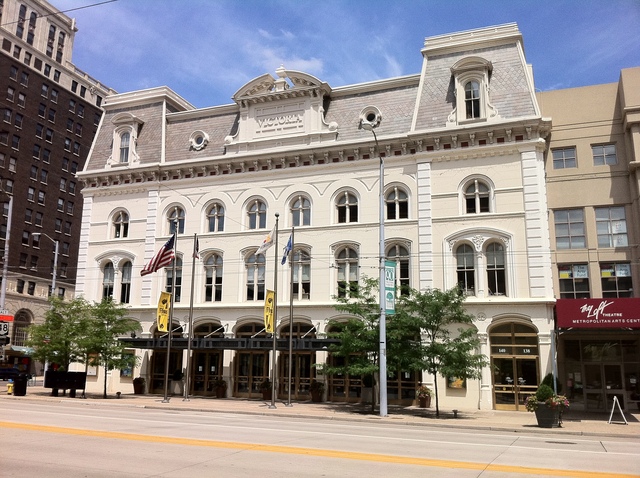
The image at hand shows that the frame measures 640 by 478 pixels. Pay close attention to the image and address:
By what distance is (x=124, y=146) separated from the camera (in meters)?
39.1

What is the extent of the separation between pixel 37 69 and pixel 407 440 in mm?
72182

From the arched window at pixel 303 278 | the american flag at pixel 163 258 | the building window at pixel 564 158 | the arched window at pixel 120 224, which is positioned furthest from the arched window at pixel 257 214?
the building window at pixel 564 158

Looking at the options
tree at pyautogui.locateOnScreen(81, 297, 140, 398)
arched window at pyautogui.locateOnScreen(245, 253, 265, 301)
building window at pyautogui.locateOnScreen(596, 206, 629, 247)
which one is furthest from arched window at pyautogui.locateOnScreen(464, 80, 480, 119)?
tree at pyautogui.locateOnScreen(81, 297, 140, 398)

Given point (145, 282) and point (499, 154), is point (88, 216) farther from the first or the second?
point (499, 154)

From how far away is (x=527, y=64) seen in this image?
32.3m

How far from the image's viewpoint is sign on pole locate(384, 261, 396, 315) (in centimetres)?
2456

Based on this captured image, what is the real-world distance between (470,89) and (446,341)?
13390 mm

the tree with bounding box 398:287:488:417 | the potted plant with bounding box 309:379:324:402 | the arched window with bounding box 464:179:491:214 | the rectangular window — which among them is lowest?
the potted plant with bounding box 309:379:324:402

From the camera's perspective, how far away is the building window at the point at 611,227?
28.9 m

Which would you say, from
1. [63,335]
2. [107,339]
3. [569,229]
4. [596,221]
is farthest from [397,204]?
[63,335]

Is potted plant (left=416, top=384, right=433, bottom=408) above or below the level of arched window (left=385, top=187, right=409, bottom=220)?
below

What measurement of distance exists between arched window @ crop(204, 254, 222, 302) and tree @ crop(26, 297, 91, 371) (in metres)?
6.54

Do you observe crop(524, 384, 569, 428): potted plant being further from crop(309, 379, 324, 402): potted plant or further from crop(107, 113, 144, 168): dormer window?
crop(107, 113, 144, 168): dormer window

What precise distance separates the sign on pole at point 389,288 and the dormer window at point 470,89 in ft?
32.3
